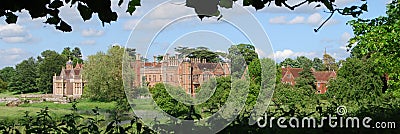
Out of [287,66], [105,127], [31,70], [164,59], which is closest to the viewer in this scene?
[105,127]

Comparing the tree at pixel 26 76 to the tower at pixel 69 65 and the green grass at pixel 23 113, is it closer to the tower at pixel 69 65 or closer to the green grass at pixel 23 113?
the tower at pixel 69 65

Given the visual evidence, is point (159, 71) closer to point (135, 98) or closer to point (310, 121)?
point (135, 98)

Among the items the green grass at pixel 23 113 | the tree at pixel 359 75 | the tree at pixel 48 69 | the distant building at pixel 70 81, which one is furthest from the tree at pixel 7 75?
the tree at pixel 359 75

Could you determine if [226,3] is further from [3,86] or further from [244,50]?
[3,86]

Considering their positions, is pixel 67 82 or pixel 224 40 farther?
pixel 67 82

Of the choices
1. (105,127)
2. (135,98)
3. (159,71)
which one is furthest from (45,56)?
(105,127)

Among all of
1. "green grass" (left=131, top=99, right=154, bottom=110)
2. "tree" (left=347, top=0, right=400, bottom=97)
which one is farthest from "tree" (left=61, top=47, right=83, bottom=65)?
"tree" (left=347, top=0, right=400, bottom=97)

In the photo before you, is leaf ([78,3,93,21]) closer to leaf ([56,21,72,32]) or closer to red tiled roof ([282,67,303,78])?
leaf ([56,21,72,32])
